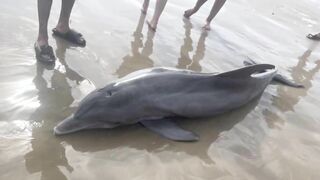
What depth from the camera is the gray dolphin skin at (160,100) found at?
157 inches

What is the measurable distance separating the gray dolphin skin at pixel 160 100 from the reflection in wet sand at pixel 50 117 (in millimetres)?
168

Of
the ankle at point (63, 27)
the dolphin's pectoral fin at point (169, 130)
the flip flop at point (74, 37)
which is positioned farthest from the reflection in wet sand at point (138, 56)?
the dolphin's pectoral fin at point (169, 130)

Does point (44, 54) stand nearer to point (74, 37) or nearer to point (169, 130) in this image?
point (74, 37)

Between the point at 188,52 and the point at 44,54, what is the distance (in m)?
2.39

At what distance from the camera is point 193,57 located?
20.9ft

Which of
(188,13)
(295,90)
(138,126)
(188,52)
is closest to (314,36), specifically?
(188,13)

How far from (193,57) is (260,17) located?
11.4 feet

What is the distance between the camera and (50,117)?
13.3ft

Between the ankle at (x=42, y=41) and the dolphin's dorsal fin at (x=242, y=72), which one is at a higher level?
the dolphin's dorsal fin at (x=242, y=72)

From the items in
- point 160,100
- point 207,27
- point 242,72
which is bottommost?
point 207,27

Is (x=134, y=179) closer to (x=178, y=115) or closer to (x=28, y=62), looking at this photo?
(x=178, y=115)

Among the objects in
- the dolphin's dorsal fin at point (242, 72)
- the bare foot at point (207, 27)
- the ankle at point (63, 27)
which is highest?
the dolphin's dorsal fin at point (242, 72)

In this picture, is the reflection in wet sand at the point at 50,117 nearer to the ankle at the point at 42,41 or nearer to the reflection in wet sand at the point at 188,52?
the ankle at the point at 42,41

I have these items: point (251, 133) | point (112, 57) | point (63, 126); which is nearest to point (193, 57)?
point (112, 57)
